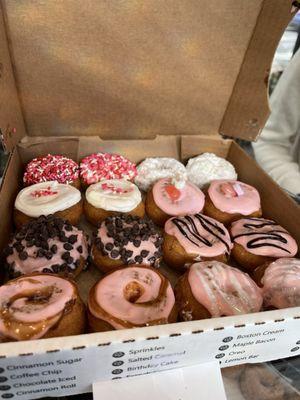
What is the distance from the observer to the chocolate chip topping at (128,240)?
165cm

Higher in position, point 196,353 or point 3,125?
point 3,125

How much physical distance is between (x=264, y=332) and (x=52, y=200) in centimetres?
130

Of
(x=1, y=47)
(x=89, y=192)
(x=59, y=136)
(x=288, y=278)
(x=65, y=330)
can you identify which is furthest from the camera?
(x=59, y=136)

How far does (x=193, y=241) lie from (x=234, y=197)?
1.73 feet

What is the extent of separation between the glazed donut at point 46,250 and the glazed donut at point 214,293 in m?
0.53

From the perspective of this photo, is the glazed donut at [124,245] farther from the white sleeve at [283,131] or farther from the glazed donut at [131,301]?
the white sleeve at [283,131]

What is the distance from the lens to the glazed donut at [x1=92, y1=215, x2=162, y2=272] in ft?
5.42

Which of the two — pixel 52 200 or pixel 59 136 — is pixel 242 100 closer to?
pixel 59 136

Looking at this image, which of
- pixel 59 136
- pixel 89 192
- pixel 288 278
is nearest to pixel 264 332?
pixel 288 278

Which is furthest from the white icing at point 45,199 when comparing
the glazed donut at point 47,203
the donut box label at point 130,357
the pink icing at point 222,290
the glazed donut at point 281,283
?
the glazed donut at point 281,283

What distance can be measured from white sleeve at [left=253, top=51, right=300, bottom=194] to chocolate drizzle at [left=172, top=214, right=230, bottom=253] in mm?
788

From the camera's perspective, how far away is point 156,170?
2285 mm

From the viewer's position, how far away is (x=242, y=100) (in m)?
2.32

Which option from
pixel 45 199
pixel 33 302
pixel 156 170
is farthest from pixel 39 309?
pixel 156 170
